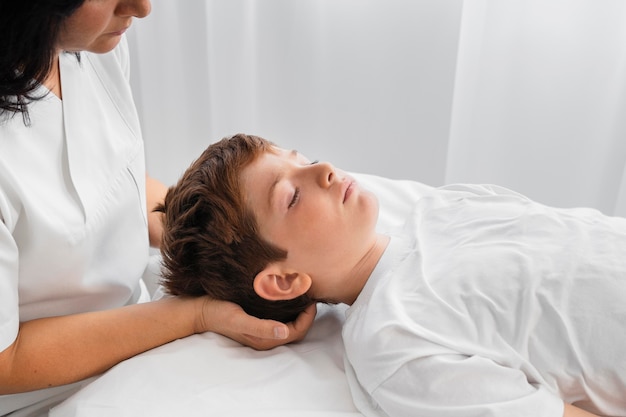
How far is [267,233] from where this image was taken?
1.24 meters

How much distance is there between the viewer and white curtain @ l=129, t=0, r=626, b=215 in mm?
1975

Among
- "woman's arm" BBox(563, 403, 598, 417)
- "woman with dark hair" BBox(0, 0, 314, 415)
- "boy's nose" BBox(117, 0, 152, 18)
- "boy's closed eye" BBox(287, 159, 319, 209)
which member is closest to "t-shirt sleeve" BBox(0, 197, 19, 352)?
"woman with dark hair" BBox(0, 0, 314, 415)

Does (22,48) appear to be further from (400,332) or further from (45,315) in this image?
(400,332)

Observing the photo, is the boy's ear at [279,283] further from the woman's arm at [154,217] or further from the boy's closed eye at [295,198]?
the woman's arm at [154,217]

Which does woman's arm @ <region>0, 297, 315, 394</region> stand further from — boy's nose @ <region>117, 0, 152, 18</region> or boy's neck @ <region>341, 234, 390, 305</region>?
boy's nose @ <region>117, 0, 152, 18</region>

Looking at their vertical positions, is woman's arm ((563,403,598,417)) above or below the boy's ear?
below

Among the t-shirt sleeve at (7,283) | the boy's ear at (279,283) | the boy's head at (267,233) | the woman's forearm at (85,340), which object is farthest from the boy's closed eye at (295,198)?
the t-shirt sleeve at (7,283)

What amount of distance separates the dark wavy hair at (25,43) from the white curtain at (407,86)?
130 cm

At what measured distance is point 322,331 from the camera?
1320 mm

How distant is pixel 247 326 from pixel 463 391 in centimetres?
39

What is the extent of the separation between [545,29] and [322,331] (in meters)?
1.19

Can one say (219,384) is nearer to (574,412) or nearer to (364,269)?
(364,269)

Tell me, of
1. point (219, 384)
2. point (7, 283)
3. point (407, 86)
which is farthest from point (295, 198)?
point (407, 86)

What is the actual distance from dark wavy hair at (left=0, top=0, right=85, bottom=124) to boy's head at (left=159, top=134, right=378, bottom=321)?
37 centimetres
